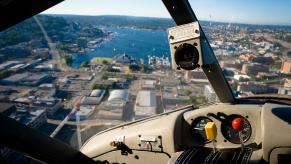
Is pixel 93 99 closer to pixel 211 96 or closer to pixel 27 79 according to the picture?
pixel 27 79

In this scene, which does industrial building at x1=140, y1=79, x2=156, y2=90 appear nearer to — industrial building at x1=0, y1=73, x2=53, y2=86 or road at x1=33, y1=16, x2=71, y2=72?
industrial building at x1=0, y1=73, x2=53, y2=86

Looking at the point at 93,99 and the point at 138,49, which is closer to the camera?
the point at 93,99

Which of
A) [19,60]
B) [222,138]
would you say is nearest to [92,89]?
[19,60]

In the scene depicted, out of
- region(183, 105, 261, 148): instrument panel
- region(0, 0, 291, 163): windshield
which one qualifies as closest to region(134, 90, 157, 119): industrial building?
region(0, 0, 291, 163): windshield

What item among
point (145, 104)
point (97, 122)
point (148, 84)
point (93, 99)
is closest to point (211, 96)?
point (97, 122)

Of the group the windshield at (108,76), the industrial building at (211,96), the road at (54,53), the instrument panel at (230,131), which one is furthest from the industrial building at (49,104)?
the instrument panel at (230,131)

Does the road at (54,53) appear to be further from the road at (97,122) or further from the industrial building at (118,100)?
the road at (97,122)
